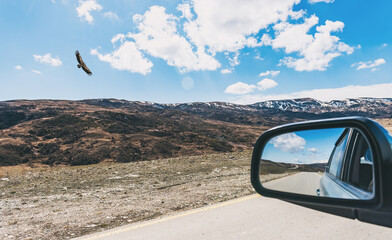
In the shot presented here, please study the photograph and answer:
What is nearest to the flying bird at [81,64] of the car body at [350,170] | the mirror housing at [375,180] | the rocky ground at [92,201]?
the rocky ground at [92,201]

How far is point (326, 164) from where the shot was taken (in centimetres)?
160

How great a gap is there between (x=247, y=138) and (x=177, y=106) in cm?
13090

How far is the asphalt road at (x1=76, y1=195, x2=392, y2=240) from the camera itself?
3.57m

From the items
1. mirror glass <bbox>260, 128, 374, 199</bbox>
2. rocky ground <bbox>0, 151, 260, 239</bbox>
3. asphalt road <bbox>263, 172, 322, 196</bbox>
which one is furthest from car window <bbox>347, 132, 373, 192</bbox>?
rocky ground <bbox>0, 151, 260, 239</bbox>

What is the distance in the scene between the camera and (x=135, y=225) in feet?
14.3

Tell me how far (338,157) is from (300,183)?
41 cm

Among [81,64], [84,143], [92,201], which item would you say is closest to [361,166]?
[92,201]

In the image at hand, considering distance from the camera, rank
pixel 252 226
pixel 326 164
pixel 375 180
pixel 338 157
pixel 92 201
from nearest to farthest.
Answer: pixel 375 180, pixel 326 164, pixel 338 157, pixel 252 226, pixel 92 201

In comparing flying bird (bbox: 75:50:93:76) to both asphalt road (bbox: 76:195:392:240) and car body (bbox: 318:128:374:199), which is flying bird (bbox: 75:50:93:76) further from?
car body (bbox: 318:128:374:199)

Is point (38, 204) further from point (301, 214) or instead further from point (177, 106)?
point (177, 106)

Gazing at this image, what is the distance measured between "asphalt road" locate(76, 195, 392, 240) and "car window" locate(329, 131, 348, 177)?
209 cm

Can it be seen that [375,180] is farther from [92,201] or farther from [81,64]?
[81,64]

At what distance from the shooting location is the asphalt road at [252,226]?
3.57 metres

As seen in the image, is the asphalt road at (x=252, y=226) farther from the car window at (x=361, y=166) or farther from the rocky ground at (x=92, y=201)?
the car window at (x=361, y=166)
